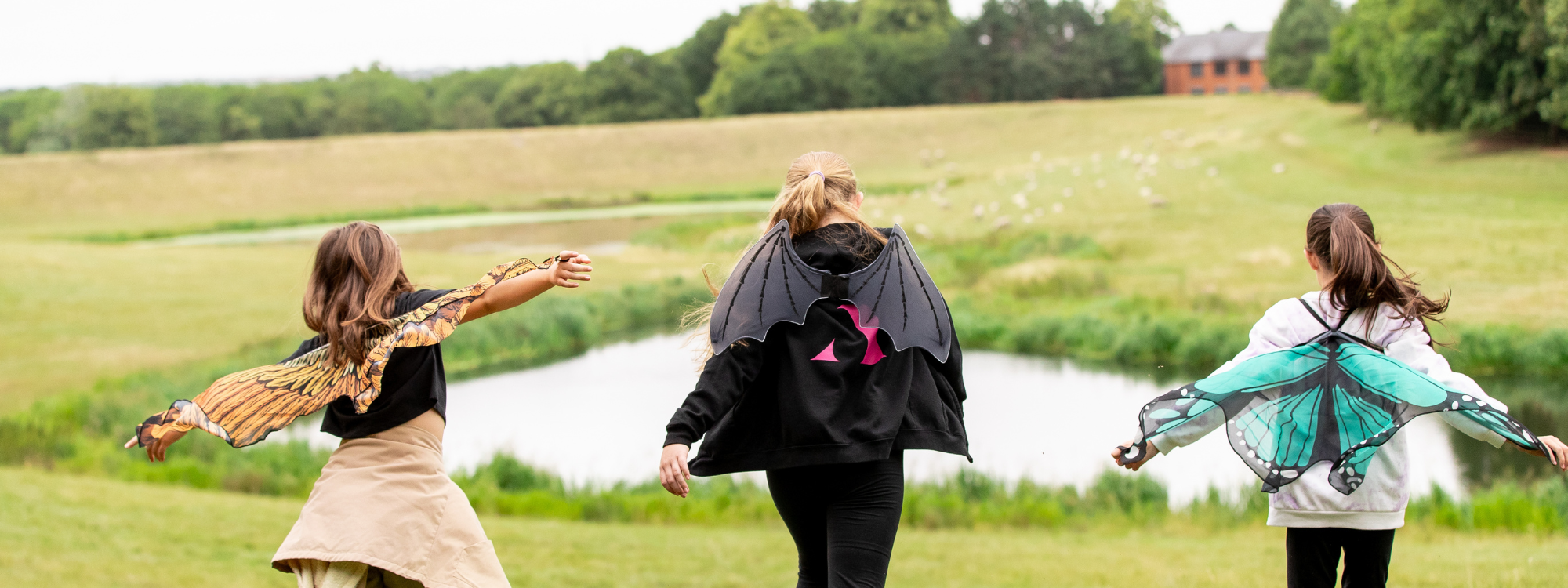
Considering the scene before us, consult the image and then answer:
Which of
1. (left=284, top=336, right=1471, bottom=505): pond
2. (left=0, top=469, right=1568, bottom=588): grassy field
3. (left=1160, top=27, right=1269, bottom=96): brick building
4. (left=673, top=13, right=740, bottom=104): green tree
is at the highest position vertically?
(left=673, top=13, right=740, bottom=104): green tree

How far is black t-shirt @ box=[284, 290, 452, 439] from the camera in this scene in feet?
10.8

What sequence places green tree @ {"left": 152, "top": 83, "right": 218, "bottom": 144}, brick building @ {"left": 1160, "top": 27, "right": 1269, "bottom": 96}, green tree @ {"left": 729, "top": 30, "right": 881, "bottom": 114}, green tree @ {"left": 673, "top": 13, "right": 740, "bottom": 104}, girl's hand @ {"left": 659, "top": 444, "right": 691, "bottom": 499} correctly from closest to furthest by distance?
1. girl's hand @ {"left": 659, "top": 444, "right": 691, "bottom": 499}
2. green tree @ {"left": 152, "top": 83, "right": 218, "bottom": 144}
3. green tree @ {"left": 729, "top": 30, "right": 881, "bottom": 114}
4. brick building @ {"left": 1160, "top": 27, "right": 1269, "bottom": 96}
5. green tree @ {"left": 673, "top": 13, "right": 740, "bottom": 104}

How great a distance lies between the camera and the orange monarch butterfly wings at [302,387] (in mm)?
3223

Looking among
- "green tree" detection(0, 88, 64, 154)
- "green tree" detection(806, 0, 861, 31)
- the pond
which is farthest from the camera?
"green tree" detection(806, 0, 861, 31)

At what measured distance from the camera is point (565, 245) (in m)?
32.0

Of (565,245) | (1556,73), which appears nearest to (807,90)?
(565,245)

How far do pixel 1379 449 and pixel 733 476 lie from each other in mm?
7179

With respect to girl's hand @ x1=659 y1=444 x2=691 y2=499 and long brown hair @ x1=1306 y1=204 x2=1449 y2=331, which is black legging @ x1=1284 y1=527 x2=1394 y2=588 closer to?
long brown hair @ x1=1306 y1=204 x2=1449 y2=331

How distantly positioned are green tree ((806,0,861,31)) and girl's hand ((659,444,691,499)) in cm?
9141

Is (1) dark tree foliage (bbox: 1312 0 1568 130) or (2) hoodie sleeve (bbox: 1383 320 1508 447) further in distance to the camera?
(1) dark tree foliage (bbox: 1312 0 1568 130)

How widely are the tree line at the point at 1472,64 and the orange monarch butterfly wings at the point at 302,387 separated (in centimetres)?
2751

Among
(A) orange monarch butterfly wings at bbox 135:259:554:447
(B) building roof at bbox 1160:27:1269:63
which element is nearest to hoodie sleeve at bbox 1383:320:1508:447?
(A) orange monarch butterfly wings at bbox 135:259:554:447

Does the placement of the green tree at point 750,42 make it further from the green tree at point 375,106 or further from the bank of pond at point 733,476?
the bank of pond at point 733,476

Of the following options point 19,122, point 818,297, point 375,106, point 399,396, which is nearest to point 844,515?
point 818,297
